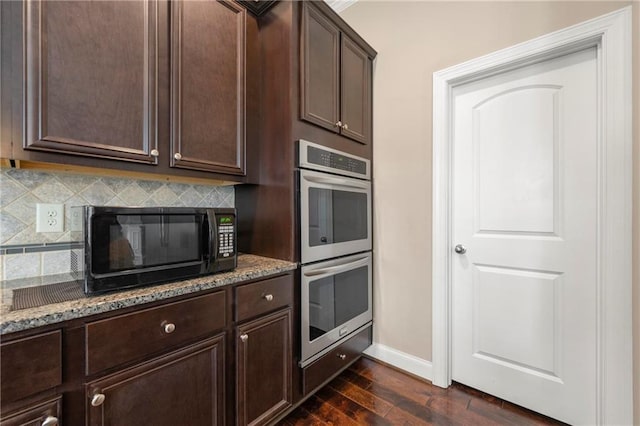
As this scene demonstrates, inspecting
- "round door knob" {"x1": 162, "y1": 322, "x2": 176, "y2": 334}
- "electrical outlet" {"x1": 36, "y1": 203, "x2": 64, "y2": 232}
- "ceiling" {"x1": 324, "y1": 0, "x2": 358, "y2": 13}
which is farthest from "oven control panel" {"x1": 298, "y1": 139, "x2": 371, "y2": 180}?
"ceiling" {"x1": 324, "y1": 0, "x2": 358, "y2": 13}

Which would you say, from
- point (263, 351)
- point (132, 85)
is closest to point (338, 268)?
point (263, 351)

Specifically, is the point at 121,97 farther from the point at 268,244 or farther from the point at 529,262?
the point at 529,262

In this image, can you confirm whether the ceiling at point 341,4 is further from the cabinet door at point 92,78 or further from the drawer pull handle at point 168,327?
the drawer pull handle at point 168,327

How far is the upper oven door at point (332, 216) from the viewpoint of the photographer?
1540 millimetres

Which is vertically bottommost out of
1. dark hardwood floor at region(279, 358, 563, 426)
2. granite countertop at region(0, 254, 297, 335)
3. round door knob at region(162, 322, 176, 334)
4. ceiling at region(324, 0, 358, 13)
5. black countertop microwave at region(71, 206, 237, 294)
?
dark hardwood floor at region(279, 358, 563, 426)

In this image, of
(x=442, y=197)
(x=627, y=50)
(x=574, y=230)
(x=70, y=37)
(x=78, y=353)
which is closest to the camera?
(x=78, y=353)

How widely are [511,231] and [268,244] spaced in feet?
4.86

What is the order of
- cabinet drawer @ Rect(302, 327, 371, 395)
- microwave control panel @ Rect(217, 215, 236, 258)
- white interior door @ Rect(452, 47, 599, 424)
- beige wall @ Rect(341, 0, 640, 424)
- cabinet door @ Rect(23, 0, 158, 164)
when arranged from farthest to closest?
beige wall @ Rect(341, 0, 640, 424) → cabinet drawer @ Rect(302, 327, 371, 395) → white interior door @ Rect(452, 47, 599, 424) → microwave control panel @ Rect(217, 215, 236, 258) → cabinet door @ Rect(23, 0, 158, 164)

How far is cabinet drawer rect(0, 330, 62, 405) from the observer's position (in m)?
0.72

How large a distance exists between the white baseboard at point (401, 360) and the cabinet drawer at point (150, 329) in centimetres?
144

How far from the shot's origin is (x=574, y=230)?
1476 millimetres

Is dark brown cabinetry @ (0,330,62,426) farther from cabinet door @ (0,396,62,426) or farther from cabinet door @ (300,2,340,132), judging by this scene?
cabinet door @ (300,2,340,132)

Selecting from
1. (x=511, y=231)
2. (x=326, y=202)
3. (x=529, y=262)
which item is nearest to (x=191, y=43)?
(x=326, y=202)

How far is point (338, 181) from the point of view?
5.79 feet
